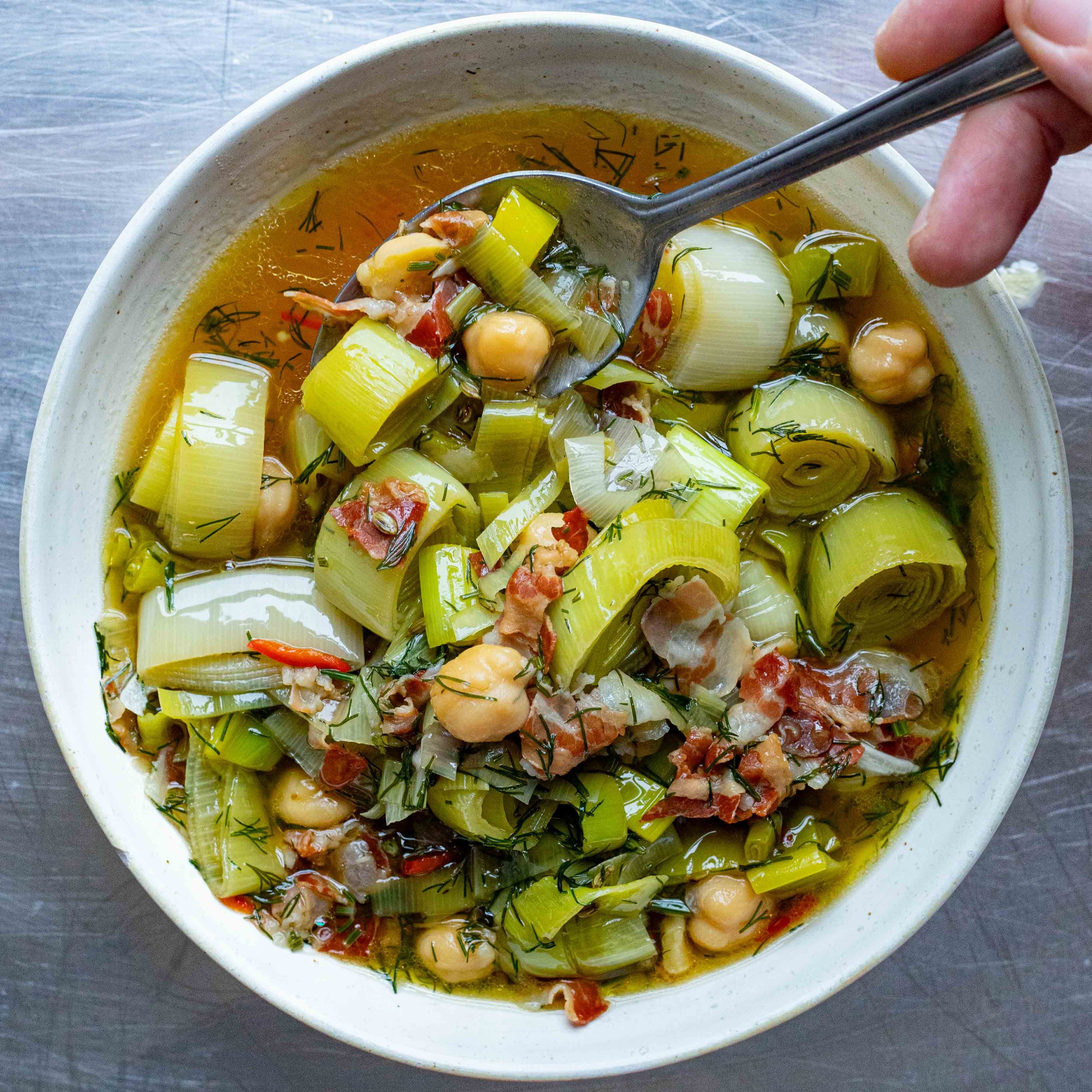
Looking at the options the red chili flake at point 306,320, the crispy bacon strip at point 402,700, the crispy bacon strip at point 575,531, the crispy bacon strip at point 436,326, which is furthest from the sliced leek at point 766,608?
the red chili flake at point 306,320

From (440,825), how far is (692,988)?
767 mm

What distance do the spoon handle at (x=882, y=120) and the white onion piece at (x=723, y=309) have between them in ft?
0.85

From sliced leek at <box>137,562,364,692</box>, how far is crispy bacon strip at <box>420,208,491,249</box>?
89cm

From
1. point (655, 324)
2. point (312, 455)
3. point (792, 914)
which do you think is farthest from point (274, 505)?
point (792, 914)

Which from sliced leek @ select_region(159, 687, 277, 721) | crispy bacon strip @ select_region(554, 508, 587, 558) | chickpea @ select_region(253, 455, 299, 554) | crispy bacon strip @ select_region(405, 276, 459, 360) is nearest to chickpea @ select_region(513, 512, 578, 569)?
crispy bacon strip @ select_region(554, 508, 587, 558)

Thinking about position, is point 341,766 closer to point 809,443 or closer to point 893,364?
point 809,443

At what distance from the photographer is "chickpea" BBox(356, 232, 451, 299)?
2.16 metres

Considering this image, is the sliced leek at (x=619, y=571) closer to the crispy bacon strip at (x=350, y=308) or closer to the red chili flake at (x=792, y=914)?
the crispy bacon strip at (x=350, y=308)

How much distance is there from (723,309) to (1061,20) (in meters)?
0.92

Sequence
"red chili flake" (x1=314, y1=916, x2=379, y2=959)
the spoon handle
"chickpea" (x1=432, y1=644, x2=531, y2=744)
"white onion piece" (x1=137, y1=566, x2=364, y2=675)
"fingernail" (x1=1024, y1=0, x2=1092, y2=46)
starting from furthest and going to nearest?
"red chili flake" (x1=314, y1=916, x2=379, y2=959) < "white onion piece" (x1=137, y1=566, x2=364, y2=675) < "chickpea" (x1=432, y1=644, x2=531, y2=744) < the spoon handle < "fingernail" (x1=1024, y1=0, x2=1092, y2=46)

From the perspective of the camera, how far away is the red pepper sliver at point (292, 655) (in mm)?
2215

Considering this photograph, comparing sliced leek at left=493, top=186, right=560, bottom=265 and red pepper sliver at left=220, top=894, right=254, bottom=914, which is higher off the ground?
sliced leek at left=493, top=186, right=560, bottom=265

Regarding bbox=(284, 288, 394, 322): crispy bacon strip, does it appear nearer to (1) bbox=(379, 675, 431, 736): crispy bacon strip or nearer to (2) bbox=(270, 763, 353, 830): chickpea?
(1) bbox=(379, 675, 431, 736): crispy bacon strip

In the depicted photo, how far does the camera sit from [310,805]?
2281 mm
